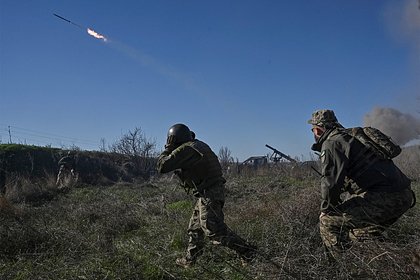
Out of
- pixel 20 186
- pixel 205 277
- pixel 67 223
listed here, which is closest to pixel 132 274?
pixel 205 277

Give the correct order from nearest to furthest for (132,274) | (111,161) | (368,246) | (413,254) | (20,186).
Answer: (413,254) → (368,246) → (132,274) → (20,186) → (111,161)

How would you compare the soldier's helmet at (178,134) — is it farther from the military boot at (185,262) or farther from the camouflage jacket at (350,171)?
the camouflage jacket at (350,171)

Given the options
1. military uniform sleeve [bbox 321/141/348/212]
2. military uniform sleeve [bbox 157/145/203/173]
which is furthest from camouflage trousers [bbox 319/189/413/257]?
military uniform sleeve [bbox 157/145/203/173]

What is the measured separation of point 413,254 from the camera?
2.94m

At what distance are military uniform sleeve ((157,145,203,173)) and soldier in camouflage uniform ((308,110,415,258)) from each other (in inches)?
64.1

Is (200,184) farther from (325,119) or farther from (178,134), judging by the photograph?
(325,119)

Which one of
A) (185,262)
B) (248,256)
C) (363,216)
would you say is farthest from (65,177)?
(363,216)

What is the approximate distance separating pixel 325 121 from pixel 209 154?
60.5 inches

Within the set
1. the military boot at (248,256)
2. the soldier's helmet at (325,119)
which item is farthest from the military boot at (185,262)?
the soldier's helmet at (325,119)

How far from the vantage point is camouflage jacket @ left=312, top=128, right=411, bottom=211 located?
14.0 ft

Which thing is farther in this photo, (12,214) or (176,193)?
(176,193)

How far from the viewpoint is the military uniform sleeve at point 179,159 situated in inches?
208

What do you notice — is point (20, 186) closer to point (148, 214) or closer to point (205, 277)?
point (148, 214)

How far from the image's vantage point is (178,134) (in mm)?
5629
